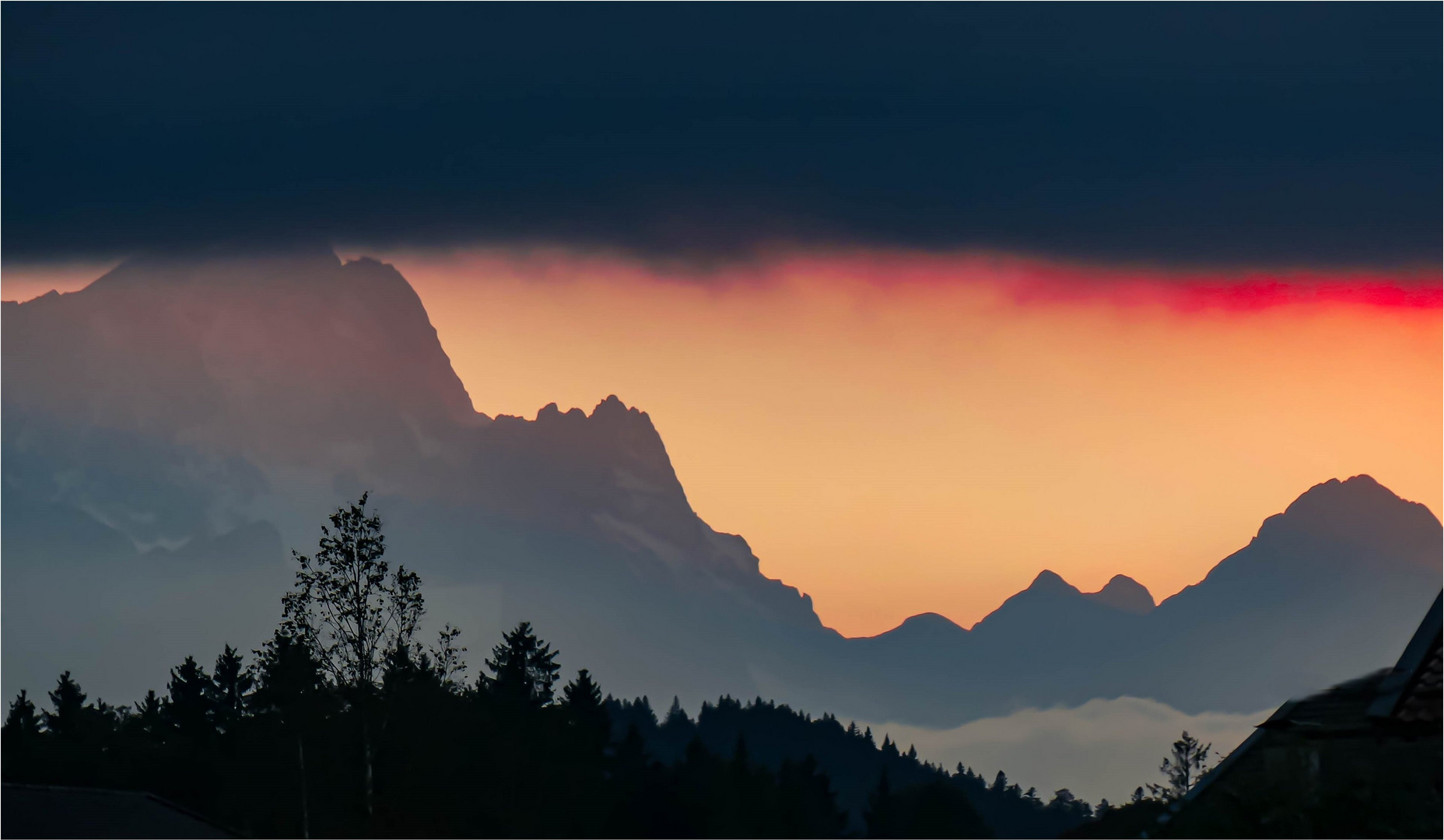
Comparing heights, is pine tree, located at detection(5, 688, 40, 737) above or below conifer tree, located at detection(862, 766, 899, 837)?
above

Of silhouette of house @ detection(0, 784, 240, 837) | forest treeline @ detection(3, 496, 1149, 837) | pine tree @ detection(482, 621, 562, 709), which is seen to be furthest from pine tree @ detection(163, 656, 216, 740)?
silhouette of house @ detection(0, 784, 240, 837)

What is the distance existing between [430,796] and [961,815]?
66.5 m

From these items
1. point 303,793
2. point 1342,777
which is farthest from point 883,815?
point 1342,777

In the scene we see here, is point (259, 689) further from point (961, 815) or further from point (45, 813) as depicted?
point (961, 815)

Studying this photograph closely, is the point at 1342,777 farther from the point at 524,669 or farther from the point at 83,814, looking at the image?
the point at 524,669

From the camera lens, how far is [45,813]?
62312 millimetres

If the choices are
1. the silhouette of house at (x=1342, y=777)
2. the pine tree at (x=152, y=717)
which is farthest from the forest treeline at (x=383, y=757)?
the silhouette of house at (x=1342, y=777)

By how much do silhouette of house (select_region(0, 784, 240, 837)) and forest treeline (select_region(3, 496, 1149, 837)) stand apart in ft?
33.7

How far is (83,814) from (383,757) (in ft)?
97.6

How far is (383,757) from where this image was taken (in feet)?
307

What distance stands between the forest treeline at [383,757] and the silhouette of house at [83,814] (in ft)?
33.7

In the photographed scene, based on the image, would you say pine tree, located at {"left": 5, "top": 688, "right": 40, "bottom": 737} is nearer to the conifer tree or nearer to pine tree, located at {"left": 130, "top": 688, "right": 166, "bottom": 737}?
pine tree, located at {"left": 130, "top": 688, "right": 166, "bottom": 737}

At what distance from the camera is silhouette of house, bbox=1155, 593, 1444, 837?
28.8 m

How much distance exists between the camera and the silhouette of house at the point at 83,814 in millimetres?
60125
